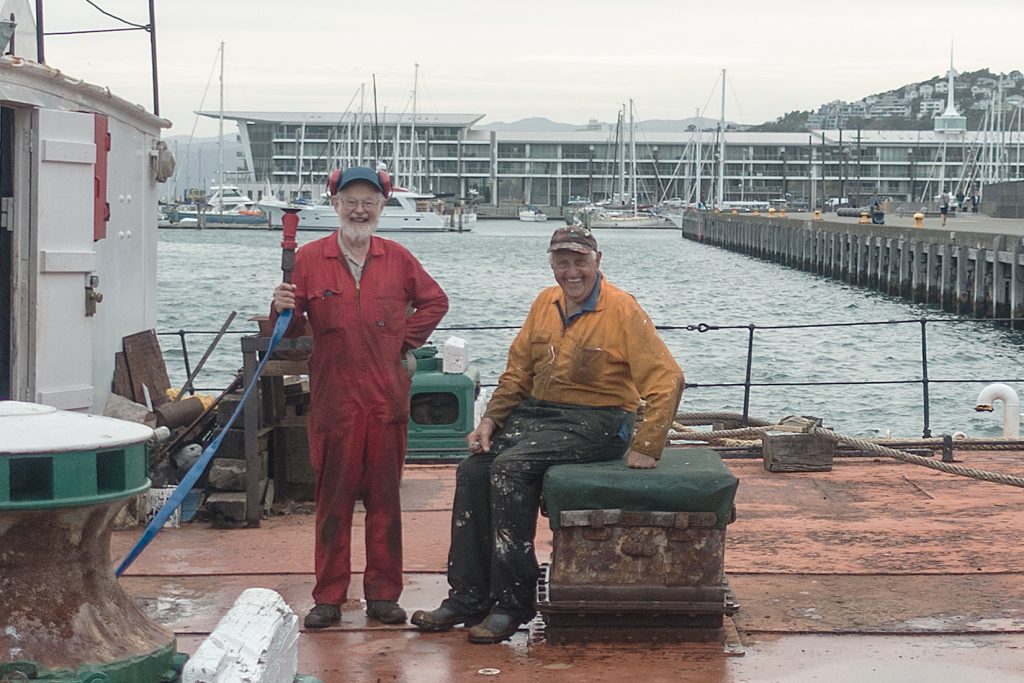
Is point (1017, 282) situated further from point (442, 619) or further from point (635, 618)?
point (442, 619)

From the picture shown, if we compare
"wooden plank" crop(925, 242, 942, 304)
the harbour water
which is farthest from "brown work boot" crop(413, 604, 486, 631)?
"wooden plank" crop(925, 242, 942, 304)

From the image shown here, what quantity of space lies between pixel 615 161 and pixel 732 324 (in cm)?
9672

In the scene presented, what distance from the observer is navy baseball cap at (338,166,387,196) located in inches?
250

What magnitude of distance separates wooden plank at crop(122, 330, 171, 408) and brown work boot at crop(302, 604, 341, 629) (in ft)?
11.9

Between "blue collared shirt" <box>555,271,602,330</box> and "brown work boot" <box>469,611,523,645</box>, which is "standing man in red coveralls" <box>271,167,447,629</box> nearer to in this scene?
"brown work boot" <box>469,611,523,645</box>

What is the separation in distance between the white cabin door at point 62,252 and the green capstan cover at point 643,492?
340 cm

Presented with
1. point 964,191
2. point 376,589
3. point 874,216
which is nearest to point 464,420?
point 376,589

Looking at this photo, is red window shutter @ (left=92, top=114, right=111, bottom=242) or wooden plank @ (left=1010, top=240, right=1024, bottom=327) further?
wooden plank @ (left=1010, top=240, right=1024, bottom=327)

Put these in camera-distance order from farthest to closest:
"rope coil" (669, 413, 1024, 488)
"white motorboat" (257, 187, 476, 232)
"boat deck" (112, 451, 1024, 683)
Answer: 1. "white motorboat" (257, 187, 476, 232)
2. "rope coil" (669, 413, 1024, 488)
3. "boat deck" (112, 451, 1024, 683)

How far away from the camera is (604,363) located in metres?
6.21

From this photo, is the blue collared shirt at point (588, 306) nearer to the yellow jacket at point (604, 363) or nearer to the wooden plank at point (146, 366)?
the yellow jacket at point (604, 363)

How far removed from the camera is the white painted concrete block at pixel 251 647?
398 cm

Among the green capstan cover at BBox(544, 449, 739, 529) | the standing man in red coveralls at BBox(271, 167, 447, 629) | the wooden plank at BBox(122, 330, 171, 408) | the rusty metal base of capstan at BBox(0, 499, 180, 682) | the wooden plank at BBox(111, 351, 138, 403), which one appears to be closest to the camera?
the rusty metal base of capstan at BBox(0, 499, 180, 682)

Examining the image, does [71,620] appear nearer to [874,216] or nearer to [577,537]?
[577,537]
